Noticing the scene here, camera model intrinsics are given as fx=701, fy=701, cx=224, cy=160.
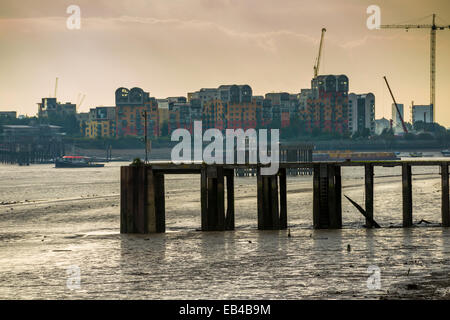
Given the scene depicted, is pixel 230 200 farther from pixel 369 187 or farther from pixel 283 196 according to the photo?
pixel 369 187

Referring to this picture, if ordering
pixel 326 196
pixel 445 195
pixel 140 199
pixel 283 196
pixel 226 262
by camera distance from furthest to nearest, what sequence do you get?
pixel 283 196 < pixel 445 195 < pixel 326 196 < pixel 140 199 < pixel 226 262

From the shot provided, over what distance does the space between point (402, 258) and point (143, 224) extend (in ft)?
40.3

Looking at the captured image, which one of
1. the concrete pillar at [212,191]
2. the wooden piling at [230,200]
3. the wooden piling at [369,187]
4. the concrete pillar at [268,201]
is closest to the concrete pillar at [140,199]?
the concrete pillar at [212,191]

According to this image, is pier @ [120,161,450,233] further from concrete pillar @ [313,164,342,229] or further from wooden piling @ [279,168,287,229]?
wooden piling @ [279,168,287,229]

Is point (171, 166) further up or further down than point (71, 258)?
further up

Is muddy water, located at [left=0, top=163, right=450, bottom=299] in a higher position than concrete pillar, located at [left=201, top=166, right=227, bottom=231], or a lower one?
lower

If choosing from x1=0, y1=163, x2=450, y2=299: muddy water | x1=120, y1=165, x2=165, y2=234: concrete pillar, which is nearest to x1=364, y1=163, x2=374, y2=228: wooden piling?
x1=0, y1=163, x2=450, y2=299: muddy water

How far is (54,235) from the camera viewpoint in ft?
116

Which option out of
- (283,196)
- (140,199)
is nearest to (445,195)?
(283,196)

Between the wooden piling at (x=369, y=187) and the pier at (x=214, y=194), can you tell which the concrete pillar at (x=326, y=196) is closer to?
the pier at (x=214, y=194)
